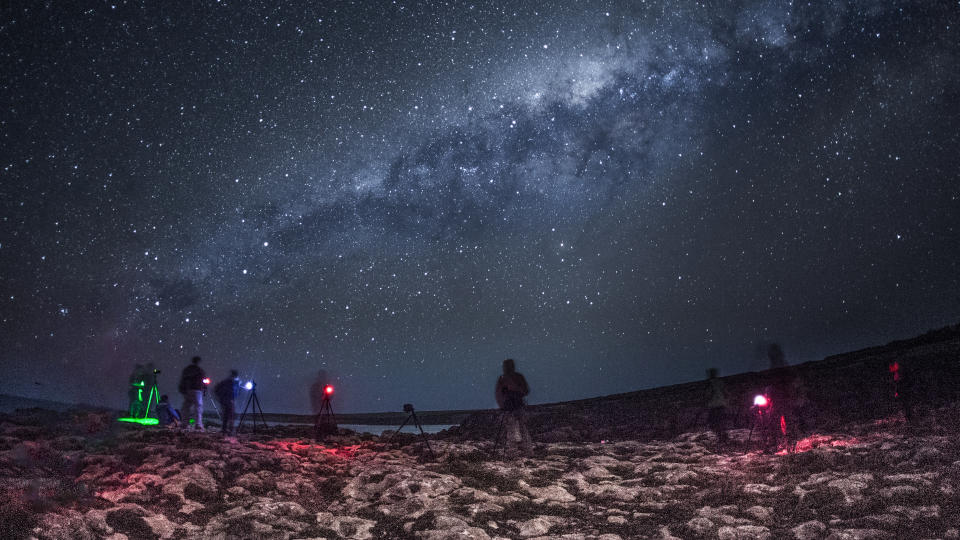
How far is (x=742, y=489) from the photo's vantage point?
8000 millimetres

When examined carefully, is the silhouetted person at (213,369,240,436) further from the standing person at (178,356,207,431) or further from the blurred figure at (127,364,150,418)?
the blurred figure at (127,364,150,418)

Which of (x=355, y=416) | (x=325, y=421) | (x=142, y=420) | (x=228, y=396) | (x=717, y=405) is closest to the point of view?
(x=717, y=405)

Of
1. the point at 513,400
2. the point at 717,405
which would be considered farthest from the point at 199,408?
the point at 717,405

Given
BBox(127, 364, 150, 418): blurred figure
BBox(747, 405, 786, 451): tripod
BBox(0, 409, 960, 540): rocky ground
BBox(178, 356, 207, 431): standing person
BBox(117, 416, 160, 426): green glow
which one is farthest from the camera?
BBox(127, 364, 150, 418): blurred figure

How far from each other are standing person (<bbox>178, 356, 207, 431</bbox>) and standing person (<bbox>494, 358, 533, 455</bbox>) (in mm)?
8699

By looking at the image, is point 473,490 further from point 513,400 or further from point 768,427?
point 768,427

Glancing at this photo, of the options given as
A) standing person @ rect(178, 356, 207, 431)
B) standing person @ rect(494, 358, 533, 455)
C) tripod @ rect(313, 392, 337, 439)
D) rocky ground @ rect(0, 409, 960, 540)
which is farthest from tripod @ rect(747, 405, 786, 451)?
standing person @ rect(178, 356, 207, 431)

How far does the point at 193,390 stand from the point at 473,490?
9685mm

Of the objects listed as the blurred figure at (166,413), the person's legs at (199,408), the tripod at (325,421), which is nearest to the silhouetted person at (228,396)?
the person's legs at (199,408)

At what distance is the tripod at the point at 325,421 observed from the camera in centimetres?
1450

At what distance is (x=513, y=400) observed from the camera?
38.1 feet

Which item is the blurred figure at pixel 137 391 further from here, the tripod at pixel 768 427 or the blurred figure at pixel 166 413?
the tripod at pixel 768 427

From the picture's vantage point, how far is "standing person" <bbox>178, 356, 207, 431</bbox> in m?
14.1

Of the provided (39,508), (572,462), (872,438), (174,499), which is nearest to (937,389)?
(872,438)
